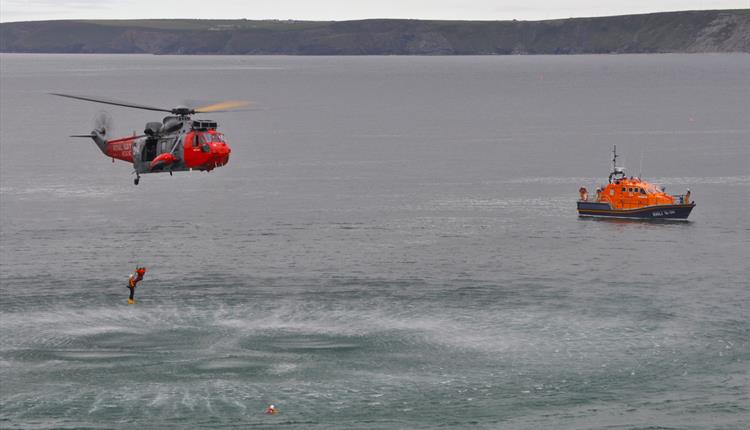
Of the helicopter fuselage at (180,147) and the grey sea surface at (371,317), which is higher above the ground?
the helicopter fuselage at (180,147)

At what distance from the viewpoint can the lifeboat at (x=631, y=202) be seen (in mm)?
172750

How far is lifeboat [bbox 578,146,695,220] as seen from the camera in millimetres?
172750

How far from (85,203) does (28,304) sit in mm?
63581

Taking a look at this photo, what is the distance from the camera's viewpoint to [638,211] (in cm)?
17388

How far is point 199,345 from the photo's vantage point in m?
112

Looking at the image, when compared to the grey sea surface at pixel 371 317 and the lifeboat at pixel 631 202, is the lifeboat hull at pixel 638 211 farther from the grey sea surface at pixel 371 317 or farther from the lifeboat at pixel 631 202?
the grey sea surface at pixel 371 317

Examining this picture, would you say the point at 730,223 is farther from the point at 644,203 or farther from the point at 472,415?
the point at 472,415

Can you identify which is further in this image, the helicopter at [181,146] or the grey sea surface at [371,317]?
the grey sea surface at [371,317]

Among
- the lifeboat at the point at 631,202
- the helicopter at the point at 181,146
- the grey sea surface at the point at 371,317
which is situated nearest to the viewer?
the helicopter at the point at 181,146

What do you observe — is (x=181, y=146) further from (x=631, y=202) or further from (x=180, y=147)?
(x=631, y=202)

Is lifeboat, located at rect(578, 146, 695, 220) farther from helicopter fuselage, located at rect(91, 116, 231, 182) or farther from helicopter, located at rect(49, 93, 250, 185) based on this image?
helicopter fuselage, located at rect(91, 116, 231, 182)

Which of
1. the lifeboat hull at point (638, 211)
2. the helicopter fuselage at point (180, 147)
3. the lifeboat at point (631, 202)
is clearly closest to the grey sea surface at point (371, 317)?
the lifeboat hull at point (638, 211)

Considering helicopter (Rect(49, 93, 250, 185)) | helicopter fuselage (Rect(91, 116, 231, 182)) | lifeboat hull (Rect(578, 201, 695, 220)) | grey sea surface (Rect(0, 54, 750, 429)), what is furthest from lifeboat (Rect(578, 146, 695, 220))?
helicopter fuselage (Rect(91, 116, 231, 182))

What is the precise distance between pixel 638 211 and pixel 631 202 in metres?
1.75
